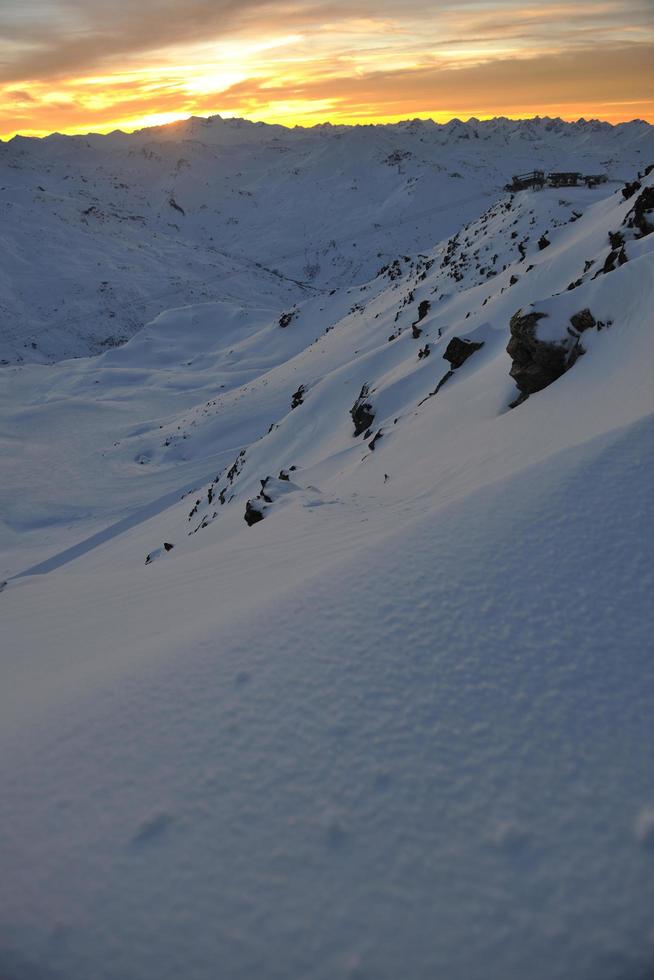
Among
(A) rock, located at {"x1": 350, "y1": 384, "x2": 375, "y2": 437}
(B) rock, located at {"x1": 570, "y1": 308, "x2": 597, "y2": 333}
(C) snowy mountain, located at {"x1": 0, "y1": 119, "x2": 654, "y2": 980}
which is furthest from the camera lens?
(A) rock, located at {"x1": 350, "y1": 384, "x2": 375, "y2": 437}

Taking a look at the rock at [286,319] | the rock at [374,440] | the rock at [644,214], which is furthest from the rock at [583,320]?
the rock at [286,319]

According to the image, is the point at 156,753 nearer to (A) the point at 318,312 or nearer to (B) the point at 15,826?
(B) the point at 15,826

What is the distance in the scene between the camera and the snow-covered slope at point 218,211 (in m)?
52.6

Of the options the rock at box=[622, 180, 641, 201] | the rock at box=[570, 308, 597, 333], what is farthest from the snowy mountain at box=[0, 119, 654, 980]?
the rock at box=[622, 180, 641, 201]

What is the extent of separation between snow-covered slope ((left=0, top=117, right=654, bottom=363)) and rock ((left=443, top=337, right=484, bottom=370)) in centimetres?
3707

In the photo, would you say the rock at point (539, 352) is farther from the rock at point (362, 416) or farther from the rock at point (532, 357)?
the rock at point (362, 416)

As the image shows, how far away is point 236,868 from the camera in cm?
316

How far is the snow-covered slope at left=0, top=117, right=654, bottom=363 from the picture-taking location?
5256 cm

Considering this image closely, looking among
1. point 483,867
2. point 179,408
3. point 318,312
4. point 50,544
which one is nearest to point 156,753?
point 483,867

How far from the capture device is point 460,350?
45.9 feet

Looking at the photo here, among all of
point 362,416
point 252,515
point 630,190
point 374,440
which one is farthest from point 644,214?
point 252,515

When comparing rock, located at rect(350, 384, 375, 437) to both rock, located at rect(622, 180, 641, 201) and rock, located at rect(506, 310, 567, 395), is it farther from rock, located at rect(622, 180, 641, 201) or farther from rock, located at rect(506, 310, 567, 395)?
rock, located at rect(622, 180, 641, 201)

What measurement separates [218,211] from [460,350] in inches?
3678

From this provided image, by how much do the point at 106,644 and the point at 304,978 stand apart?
12.7ft
